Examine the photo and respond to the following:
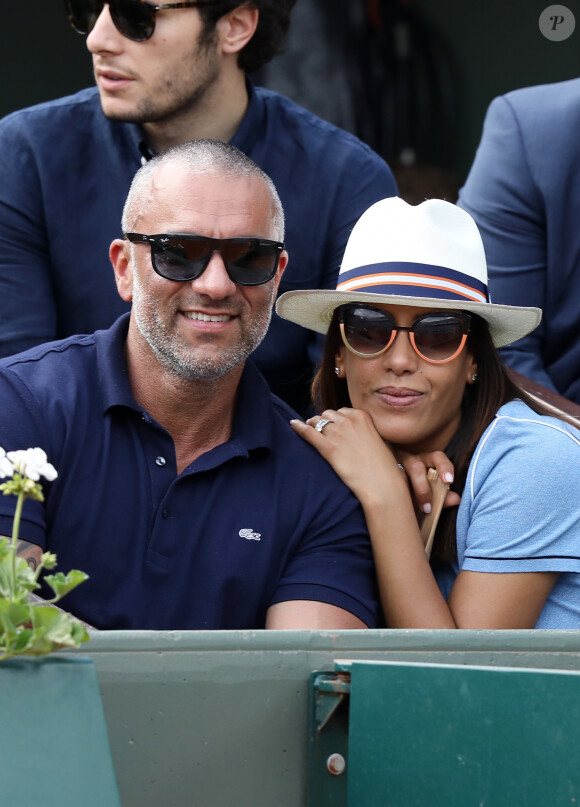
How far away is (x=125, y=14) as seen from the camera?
293cm

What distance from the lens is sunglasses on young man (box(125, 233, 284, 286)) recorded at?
2.25 metres

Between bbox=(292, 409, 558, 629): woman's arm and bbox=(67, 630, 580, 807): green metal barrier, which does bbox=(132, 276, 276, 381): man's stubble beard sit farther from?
bbox=(67, 630, 580, 807): green metal barrier

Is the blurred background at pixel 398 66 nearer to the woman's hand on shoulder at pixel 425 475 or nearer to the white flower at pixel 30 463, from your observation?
the woman's hand on shoulder at pixel 425 475

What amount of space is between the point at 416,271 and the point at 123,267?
56cm

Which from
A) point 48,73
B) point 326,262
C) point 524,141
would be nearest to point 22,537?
point 326,262

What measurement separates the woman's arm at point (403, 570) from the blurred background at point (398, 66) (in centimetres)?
193

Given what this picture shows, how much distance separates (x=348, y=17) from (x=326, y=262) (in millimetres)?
1269

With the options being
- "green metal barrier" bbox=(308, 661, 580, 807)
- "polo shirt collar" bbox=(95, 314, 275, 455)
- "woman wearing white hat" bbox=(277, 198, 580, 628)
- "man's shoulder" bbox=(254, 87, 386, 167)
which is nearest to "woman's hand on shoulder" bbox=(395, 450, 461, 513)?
"woman wearing white hat" bbox=(277, 198, 580, 628)

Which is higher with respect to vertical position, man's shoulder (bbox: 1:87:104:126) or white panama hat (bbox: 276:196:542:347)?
man's shoulder (bbox: 1:87:104:126)

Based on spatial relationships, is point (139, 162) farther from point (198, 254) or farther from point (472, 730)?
point (472, 730)

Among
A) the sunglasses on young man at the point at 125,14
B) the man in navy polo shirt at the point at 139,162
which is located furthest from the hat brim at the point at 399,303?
the sunglasses on young man at the point at 125,14

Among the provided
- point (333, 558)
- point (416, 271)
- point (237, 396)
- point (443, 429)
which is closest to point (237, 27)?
point (416, 271)

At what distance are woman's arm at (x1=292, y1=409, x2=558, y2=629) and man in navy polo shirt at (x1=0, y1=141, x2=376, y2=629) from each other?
4 cm

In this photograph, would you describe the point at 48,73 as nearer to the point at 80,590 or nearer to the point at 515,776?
the point at 80,590
